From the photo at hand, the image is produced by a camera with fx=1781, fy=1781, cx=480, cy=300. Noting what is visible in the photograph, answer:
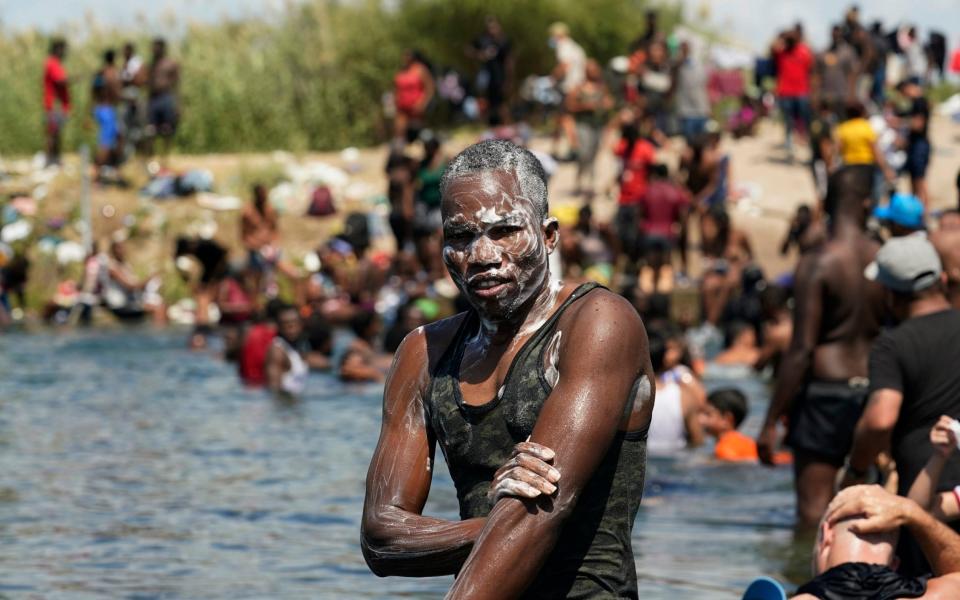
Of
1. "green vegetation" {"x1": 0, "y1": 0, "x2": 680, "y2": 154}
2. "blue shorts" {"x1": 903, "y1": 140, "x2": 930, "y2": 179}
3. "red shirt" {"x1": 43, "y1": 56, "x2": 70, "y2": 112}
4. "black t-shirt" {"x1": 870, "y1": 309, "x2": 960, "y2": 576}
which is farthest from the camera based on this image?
"green vegetation" {"x1": 0, "y1": 0, "x2": 680, "y2": 154}

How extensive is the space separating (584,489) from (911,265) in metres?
2.98

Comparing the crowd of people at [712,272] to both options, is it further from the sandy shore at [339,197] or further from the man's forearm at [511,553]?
the man's forearm at [511,553]

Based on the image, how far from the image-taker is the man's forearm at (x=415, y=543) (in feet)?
10.4

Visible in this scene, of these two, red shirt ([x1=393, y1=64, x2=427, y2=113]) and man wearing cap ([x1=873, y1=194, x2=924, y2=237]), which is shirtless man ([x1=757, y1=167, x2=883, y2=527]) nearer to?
man wearing cap ([x1=873, y1=194, x2=924, y2=237])

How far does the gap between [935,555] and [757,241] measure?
1892 centimetres

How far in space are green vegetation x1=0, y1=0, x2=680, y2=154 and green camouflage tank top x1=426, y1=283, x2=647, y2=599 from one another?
30.9 m

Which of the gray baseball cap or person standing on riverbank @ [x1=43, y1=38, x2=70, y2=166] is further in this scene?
person standing on riverbank @ [x1=43, y1=38, x2=70, y2=166]

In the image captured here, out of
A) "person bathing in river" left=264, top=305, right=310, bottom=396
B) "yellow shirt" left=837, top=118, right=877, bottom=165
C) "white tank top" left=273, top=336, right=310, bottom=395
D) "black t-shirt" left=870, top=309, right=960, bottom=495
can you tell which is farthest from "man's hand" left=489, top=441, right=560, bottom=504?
"yellow shirt" left=837, top=118, right=877, bottom=165

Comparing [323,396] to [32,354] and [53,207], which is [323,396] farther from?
[53,207]

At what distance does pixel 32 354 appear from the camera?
20562mm

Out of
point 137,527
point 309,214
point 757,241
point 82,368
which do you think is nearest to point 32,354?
point 82,368

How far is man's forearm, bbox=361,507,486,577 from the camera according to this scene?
317 cm

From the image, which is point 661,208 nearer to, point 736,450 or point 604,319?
point 736,450

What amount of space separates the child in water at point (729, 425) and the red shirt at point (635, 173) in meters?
9.81
